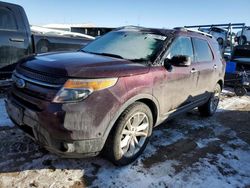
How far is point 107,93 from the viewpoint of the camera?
2.97 meters

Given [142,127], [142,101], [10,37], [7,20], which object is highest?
[7,20]

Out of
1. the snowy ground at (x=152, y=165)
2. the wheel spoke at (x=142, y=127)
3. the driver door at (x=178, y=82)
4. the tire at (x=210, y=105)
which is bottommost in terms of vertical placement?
the snowy ground at (x=152, y=165)

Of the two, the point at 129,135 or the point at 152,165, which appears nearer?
the point at 129,135

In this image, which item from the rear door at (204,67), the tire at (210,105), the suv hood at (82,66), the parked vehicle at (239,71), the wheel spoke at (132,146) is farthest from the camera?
the parked vehicle at (239,71)

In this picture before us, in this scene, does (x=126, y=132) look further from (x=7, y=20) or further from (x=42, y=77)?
(x=7, y=20)

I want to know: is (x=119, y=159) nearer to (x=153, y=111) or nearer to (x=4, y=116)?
(x=153, y=111)

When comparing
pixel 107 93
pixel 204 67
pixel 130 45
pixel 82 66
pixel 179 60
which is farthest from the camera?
pixel 204 67

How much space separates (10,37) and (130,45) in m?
2.93

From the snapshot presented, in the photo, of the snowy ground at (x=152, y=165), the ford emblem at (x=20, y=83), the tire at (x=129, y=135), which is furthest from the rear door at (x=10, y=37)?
the tire at (x=129, y=135)

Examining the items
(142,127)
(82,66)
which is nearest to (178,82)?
(142,127)

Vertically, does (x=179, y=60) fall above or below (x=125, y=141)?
above

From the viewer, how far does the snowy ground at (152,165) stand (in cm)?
320

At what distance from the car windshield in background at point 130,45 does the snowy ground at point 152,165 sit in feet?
4.66

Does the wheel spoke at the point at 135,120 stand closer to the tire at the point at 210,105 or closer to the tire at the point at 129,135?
the tire at the point at 129,135
